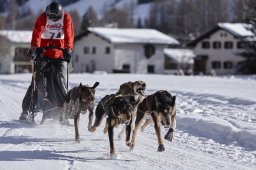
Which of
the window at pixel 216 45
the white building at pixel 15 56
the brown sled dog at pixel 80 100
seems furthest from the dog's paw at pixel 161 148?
the white building at pixel 15 56

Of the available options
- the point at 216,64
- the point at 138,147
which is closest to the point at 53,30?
the point at 138,147

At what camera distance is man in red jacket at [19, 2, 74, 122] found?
9766mm

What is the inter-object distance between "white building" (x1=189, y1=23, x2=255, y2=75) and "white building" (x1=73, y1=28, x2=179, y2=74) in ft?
16.2

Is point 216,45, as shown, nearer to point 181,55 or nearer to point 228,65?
point 228,65

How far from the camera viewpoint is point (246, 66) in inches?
2206

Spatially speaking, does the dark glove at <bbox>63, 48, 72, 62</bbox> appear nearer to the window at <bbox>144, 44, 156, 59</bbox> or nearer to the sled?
the sled

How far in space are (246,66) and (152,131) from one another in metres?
48.1

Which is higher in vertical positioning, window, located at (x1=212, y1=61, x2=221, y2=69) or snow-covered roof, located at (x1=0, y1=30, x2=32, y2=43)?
snow-covered roof, located at (x1=0, y1=30, x2=32, y2=43)

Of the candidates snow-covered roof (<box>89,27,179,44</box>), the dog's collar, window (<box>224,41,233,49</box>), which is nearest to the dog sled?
the dog's collar

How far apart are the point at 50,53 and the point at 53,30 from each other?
44 centimetres

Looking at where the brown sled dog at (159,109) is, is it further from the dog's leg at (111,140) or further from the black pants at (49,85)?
the black pants at (49,85)

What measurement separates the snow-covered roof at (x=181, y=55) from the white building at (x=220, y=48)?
19.9 ft

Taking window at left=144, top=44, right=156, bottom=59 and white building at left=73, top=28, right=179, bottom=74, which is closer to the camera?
white building at left=73, top=28, right=179, bottom=74

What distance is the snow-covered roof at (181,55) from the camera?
78562mm
